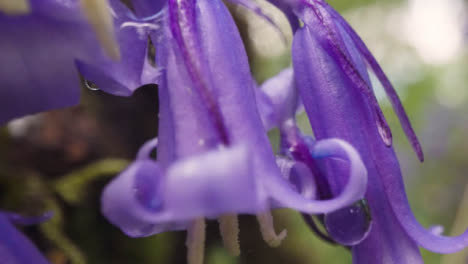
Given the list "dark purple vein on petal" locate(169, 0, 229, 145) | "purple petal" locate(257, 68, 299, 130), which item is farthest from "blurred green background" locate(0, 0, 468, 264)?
"dark purple vein on petal" locate(169, 0, 229, 145)

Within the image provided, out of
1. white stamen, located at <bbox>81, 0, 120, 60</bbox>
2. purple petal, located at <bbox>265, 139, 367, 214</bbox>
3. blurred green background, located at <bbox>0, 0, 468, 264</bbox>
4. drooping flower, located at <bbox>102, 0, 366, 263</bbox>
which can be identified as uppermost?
white stamen, located at <bbox>81, 0, 120, 60</bbox>

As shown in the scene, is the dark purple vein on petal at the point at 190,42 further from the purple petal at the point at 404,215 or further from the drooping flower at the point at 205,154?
the purple petal at the point at 404,215

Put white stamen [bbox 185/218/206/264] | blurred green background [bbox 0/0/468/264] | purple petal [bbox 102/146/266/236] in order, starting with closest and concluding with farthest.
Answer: purple petal [bbox 102/146/266/236], white stamen [bbox 185/218/206/264], blurred green background [bbox 0/0/468/264]

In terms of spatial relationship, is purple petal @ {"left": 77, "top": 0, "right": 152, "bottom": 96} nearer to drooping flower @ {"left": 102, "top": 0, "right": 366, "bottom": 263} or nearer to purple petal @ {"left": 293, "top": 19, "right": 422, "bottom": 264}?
drooping flower @ {"left": 102, "top": 0, "right": 366, "bottom": 263}

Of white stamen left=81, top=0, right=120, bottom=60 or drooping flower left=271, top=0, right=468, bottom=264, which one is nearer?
white stamen left=81, top=0, right=120, bottom=60

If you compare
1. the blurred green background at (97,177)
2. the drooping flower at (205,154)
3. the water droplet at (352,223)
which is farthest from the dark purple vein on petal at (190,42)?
the blurred green background at (97,177)

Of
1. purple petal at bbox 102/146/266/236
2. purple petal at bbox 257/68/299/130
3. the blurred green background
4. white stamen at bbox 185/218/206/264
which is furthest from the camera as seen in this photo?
the blurred green background

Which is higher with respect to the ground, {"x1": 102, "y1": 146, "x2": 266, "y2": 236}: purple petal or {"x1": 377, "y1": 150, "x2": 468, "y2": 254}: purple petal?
{"x1": 102, "y1": 146, "x2": 266, "y2": 236}: purple petal
